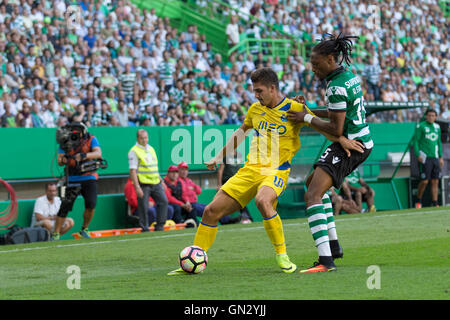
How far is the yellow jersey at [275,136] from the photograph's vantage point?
7.87m

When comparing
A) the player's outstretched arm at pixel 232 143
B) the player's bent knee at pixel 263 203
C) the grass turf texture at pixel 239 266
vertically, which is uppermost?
the player's outstretched arm at pixel 232 143

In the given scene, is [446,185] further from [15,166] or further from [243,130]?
[243,130]

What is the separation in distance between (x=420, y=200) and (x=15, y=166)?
34.0 feet

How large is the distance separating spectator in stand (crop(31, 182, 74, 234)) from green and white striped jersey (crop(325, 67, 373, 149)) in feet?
27.3

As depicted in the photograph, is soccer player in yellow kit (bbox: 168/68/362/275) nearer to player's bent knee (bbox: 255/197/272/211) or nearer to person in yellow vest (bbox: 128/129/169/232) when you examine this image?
player's bent knee (bbox: 255/197/272/211)

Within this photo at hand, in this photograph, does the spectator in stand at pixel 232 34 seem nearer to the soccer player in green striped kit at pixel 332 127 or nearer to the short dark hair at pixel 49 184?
the short dark hair at pixel 49 184

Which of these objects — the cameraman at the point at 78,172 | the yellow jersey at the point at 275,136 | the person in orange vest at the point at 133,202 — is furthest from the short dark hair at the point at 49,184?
the yellow jersey at the point at 275,136

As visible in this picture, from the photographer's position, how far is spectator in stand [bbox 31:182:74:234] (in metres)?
14.8

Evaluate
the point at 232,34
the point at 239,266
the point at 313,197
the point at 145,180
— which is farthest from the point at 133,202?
the point at 232,34

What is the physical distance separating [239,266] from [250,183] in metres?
1.17

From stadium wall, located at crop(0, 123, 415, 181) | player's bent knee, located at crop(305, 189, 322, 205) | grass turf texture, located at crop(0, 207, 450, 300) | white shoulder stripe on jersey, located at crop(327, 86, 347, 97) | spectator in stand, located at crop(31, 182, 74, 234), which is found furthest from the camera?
stadium wall, located at crop(0, 123, 415, 181)

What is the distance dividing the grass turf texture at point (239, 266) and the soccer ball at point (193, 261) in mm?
120

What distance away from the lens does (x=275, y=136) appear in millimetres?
7887

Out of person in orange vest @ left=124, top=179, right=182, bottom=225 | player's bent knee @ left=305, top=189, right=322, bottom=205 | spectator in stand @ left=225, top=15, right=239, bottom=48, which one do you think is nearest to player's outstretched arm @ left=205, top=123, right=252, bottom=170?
player's bent knee @ left=305, top=189, right=322, bottom=205
